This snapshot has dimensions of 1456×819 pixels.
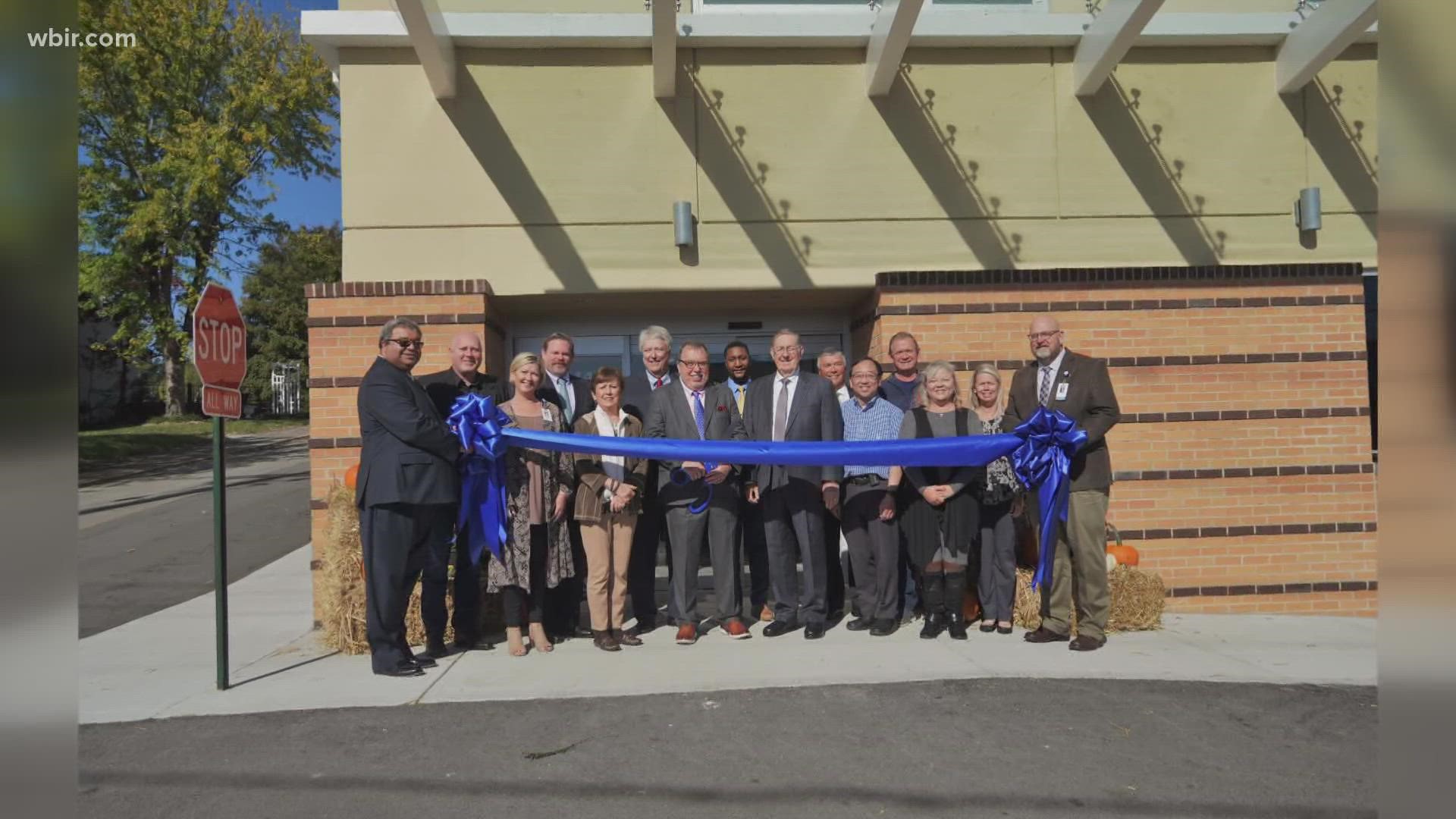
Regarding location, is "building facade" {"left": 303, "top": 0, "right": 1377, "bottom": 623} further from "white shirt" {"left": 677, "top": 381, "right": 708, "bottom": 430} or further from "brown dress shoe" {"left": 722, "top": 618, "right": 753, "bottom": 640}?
"brown dress shoe" {"left": 722, "top": 618, "right": 753, "bottom": 640}

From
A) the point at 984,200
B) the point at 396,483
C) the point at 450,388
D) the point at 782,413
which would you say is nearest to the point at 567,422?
the point at 450,388

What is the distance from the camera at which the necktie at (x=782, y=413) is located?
6.68m

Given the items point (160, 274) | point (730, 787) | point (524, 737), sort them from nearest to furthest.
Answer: point (730, 787), point (524, 737), point (160, 274)

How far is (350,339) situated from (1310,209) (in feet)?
26.2

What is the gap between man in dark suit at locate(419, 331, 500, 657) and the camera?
6.14 metres

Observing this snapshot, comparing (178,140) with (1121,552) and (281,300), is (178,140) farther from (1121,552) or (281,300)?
(1121,552)

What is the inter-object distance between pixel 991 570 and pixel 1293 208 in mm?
4399

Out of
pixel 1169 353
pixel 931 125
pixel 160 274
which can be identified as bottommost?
pixel 1169 353

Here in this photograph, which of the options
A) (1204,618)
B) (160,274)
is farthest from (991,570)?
(160,274)

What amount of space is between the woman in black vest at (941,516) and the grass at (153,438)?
1905 cm

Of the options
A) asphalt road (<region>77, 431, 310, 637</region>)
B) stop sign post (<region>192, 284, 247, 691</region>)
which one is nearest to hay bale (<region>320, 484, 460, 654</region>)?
stop sign post (<region>192, 284, 247, 691</region>)

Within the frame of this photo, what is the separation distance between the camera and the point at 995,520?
6.61 metres

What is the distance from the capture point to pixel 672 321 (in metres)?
8.96

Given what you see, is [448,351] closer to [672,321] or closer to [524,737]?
[672,321]
